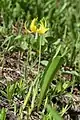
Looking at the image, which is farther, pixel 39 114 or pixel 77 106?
pixel 77 106

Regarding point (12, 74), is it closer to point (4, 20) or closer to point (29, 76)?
point (29, 76)

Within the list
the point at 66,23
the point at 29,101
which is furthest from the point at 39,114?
the point at 66,23

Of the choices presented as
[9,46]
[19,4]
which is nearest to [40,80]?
[9,46]

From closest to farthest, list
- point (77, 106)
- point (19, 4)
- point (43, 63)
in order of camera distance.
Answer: point (77, 106) < point (43, 63) < point (19, 4)

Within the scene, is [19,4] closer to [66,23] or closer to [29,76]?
[66,23]

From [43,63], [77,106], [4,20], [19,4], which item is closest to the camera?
[77,106]

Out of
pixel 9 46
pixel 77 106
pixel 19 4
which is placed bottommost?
pixel 77 106

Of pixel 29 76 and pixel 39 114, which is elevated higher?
pixel 29 76
